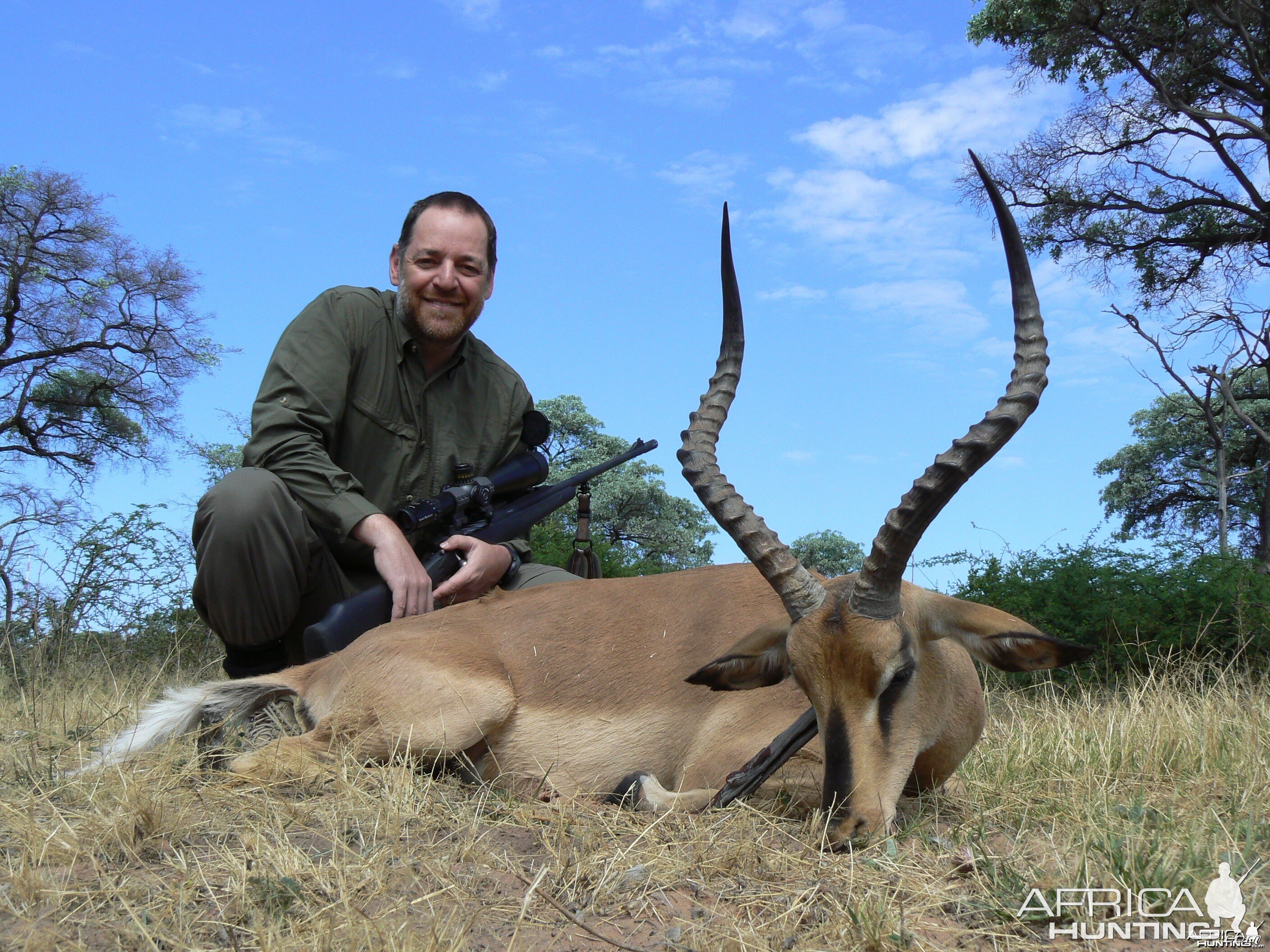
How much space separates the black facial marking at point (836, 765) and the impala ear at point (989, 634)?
28.0 inches

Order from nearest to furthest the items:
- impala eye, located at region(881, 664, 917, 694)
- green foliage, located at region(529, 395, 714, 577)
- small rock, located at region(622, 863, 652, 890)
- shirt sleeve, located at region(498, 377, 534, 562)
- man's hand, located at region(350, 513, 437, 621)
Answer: small rock, located at region(622, 863, 652, 890)
impala eye, located at region(881, 664, 917, 694)
man's hand, located at region(350, 513, 437, 621)
shirt sleeve, located at region(498, 377, 534, 562)
green foliage, located at region(529, 395, 714, 577)

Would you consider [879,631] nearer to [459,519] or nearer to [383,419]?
[459,519]

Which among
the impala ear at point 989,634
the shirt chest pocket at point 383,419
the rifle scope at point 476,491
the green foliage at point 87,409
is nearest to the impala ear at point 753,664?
the impala ear at point 989,634

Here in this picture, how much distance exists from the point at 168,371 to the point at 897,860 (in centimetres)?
2372

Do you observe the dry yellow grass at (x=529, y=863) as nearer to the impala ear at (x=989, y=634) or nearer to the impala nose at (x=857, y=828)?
the impala nose at (x=857, y=828)

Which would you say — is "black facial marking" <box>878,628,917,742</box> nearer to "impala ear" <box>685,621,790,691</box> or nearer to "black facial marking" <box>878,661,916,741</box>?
"black facial marking" <box>878,661,916,741</box>

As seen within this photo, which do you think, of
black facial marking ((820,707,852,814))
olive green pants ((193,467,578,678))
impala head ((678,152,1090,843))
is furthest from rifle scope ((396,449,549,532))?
black facial marking ((820,707,852,814))

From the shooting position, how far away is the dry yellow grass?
252 cm

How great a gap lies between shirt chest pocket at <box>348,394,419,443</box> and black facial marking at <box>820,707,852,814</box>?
3.20 meters

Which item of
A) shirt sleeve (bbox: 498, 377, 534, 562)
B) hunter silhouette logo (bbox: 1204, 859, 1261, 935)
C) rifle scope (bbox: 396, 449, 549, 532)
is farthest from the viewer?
shirt sleeve (bbox: 498, 377, 534, 562)

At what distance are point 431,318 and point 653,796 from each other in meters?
3.04

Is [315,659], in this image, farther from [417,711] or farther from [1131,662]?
[1131,662]

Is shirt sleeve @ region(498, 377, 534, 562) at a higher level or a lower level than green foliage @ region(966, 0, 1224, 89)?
lower

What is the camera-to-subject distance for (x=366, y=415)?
18.5 feet
